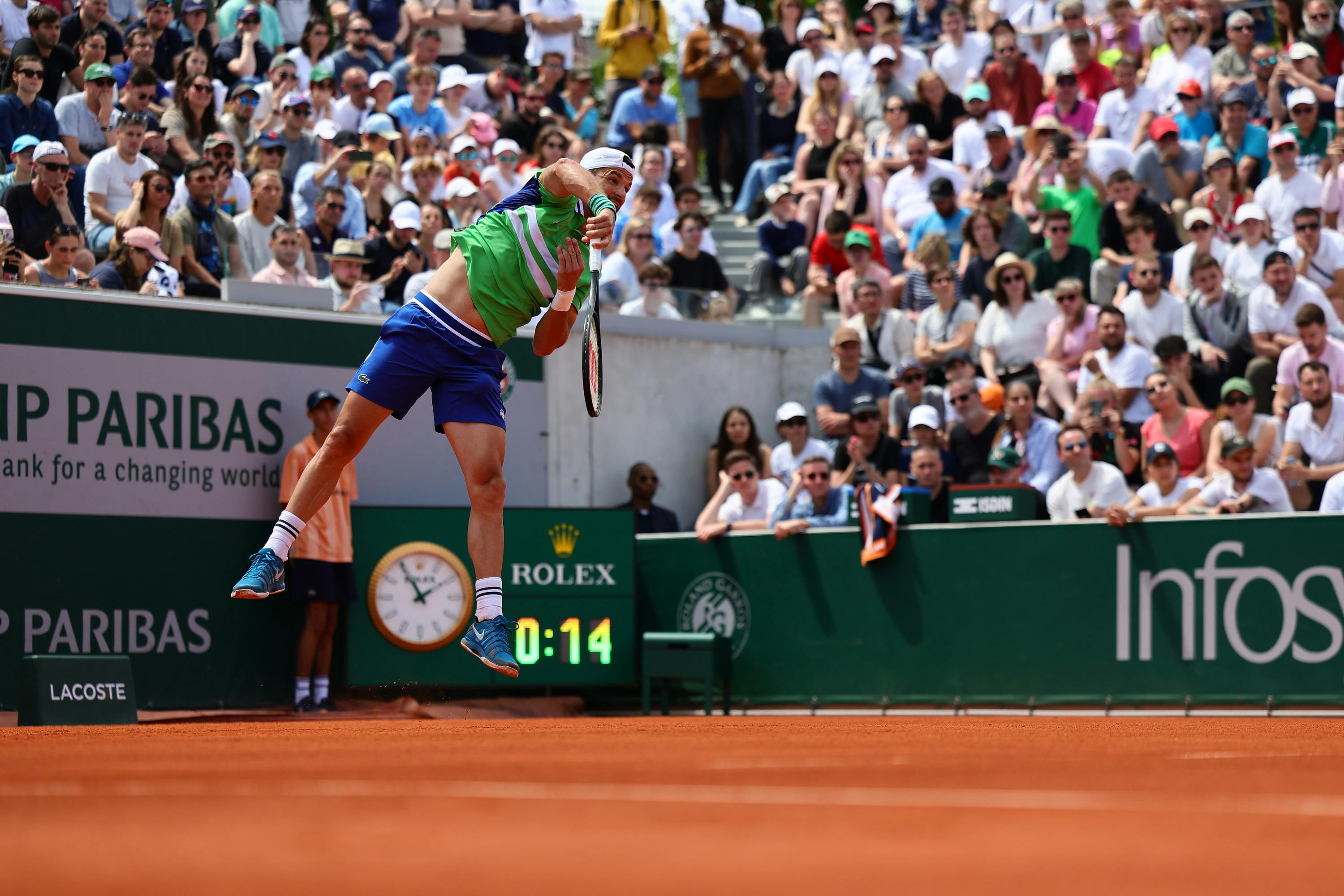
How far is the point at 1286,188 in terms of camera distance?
50.3 feet

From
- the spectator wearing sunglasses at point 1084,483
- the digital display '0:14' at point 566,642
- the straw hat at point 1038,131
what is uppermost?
the straw hat at point 1038,131

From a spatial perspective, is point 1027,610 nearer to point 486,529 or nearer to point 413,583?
point 413,583

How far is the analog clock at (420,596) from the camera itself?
13188 millimetres

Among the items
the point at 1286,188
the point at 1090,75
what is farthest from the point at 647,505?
the point at 1090,75

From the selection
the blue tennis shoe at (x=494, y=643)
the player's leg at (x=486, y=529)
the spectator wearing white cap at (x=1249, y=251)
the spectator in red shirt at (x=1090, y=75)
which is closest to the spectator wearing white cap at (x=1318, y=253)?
the spectator wearing white cap at (x=1249, y=251)

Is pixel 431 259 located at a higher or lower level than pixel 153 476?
higher

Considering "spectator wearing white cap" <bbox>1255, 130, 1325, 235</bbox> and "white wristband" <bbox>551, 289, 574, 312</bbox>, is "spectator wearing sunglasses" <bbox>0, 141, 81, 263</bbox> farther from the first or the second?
"spectator wearing white cap" <bbox>1255, 130, 1325, 235</bbox>

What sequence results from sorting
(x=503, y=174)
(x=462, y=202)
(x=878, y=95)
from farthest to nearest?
1. (x=878, y=95)
2. (x=503, y=174)
3. (x=462, y=202)

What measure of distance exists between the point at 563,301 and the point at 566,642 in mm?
6121

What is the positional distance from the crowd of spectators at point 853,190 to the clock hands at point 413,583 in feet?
7.09

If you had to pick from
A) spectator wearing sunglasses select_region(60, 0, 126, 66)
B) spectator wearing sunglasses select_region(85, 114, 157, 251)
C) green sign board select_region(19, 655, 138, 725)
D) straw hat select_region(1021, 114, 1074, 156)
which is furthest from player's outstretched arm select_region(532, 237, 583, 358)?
straw hat select_region(1021, 114, 1074, 156)

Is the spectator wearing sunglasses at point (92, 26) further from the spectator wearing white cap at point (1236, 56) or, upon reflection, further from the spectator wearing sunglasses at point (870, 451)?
the spectator wearing white cap at point (1236, 56)

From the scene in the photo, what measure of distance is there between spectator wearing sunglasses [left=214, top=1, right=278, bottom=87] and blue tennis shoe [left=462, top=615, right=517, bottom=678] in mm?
11317

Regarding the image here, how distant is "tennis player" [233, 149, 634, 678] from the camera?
7820 millimetres
